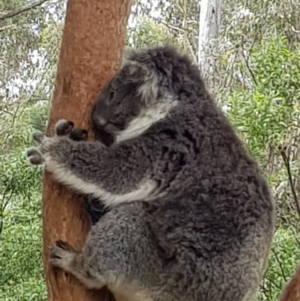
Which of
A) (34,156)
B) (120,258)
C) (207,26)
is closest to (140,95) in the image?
(34,156)

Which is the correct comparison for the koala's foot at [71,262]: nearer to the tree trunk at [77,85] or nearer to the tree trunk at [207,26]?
the tree trunk at [77,85]

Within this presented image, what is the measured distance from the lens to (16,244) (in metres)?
3.76

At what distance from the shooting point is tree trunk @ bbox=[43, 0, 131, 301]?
6.63ft

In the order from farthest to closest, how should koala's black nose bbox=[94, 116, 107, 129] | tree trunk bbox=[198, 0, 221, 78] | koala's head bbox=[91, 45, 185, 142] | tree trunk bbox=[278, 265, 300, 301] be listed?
1. tree trunk bbox=[198, 0, 221, 78]
2. koala's head bbox=[91, 45, 185, 142]
3. koala's black nose bbox=[94, 116, 107, 129]
4. tree trunk bbox=[278, 265, 300, 301]

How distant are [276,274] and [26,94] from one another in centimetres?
367

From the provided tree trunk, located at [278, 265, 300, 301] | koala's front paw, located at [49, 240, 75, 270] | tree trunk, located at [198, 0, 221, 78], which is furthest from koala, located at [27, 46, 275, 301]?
tree trunk, located at [198, 0, 221, 78]

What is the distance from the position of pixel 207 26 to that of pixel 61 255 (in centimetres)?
468

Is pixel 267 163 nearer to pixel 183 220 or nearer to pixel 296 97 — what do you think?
pixel 296 97

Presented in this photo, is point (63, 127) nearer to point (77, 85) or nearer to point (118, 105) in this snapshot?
point (77, 85)

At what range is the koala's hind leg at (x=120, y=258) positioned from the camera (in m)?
2.02

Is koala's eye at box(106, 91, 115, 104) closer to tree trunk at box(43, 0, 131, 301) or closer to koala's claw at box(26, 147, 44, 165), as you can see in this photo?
tree trunk at box(43, 0, 131, 301)

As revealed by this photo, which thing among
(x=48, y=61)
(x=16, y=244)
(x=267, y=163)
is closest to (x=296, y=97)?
(x=267, y=163)

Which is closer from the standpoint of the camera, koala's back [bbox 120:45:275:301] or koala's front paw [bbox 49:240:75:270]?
koala's front paw [bbox 49:240:75:270]

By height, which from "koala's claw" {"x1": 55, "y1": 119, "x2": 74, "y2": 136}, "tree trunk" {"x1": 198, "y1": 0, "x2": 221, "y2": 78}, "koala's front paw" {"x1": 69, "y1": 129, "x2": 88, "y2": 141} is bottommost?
"tree trunk" {"x1": 198, "y1": 0, "x2": 221, "y2": 78}
